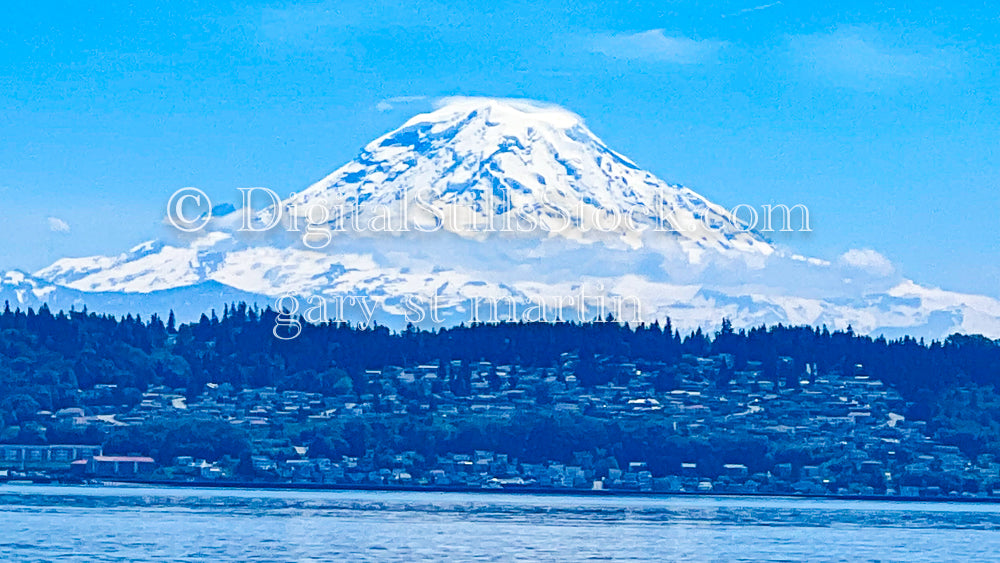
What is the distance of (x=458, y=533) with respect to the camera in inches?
5733

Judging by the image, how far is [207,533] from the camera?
466 feet

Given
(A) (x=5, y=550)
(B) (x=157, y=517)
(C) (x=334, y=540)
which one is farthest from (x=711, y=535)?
(A) (x=5, y=550)

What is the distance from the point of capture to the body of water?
416 ft

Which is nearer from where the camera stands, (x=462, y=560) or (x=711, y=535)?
(x=462, y=560)

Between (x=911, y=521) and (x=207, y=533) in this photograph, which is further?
(x=911, y=521)

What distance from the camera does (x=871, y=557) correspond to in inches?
5123

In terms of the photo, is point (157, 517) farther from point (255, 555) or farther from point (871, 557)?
point (871, 557)

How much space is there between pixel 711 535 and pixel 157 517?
3594 cm

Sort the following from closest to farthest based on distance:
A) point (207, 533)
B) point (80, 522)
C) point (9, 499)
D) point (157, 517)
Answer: point (207, 533) → point (80, 522) → point (157, 517) → point (9, 499)

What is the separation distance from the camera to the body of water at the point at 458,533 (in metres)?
127

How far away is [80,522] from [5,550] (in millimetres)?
29374

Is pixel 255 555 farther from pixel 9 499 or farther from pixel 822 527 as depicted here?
pixel 9 499

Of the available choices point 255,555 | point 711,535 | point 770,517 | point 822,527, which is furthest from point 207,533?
point 770,517

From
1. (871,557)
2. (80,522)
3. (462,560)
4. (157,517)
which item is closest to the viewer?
(462,560)
